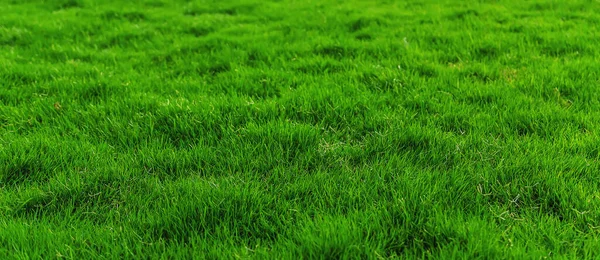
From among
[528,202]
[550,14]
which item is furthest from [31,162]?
[550,14]

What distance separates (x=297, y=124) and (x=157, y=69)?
10.1ft

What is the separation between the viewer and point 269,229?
291cm

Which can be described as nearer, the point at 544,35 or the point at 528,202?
the point at 528,202

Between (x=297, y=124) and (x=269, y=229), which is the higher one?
(x=297, y=124)

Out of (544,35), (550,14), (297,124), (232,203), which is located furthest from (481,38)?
(232,203)

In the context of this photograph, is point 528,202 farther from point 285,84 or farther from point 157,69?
point 157,69

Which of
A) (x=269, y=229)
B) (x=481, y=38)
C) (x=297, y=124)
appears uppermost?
(x=481, y=38)

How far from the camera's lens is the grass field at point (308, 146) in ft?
9.16

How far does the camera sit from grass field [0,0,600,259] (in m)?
2.79

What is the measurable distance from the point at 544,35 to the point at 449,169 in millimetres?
4749

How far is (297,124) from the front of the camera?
4.27 meters

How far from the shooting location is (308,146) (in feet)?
12.9

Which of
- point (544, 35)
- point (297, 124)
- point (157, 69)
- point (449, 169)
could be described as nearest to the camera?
point (449, 169)

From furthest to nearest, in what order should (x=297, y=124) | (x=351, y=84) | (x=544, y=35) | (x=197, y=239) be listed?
(x=544, y=35), (x=351, y=84), (x=297, y=124), (x=197, y=239)
